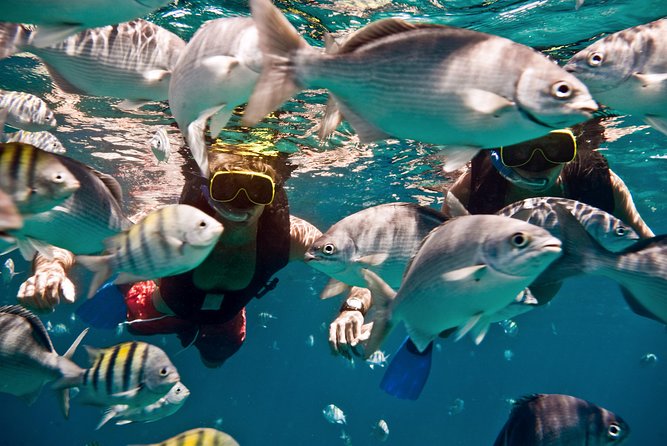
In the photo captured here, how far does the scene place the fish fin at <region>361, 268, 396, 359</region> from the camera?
287cm

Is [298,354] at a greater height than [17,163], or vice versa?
[17,163]

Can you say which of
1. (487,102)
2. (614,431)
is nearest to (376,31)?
(487,102)

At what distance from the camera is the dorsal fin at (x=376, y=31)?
6.70 feet

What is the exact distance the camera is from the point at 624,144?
47.6 ft

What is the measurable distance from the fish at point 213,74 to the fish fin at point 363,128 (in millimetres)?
468

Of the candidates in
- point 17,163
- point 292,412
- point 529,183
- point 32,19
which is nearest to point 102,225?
point 17,163

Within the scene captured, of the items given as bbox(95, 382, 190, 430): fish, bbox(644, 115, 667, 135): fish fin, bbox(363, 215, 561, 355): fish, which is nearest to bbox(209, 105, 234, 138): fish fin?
bbox(363, 215, 561, 355): fish

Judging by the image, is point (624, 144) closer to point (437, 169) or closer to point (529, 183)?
point (437, 169)

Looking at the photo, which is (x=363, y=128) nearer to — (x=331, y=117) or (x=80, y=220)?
(x=331, y=117)

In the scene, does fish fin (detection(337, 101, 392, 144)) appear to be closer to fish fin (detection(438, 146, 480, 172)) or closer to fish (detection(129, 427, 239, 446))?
fish fin (detection(438, 146, 480, 172))

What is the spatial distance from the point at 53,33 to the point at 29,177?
2.54ft

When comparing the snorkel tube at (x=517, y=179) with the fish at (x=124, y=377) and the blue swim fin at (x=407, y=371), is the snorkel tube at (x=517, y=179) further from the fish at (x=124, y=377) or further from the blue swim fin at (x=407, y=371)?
the fish at (x=124, y=377)

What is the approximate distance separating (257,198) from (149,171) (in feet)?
42.5

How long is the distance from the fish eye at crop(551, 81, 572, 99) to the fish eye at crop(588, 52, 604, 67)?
1.03 meters
